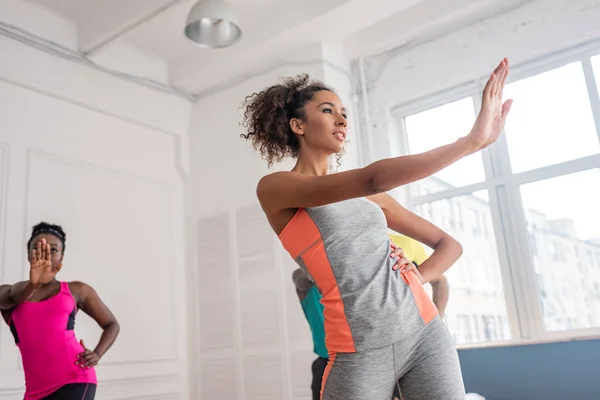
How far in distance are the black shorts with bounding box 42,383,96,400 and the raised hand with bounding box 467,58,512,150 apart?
7.03 feet

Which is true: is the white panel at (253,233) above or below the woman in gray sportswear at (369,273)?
above

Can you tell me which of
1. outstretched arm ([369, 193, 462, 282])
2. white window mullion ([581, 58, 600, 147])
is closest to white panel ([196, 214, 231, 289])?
white window mullion ([581, 58, 600, 147])

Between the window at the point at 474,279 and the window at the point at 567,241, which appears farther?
the window at the point at 474,279

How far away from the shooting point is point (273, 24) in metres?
4.14

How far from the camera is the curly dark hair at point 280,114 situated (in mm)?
1604

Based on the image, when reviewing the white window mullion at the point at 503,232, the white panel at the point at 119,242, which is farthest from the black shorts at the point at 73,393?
the white window mullion at the point at 503,232

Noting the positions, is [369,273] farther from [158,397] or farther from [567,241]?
[158,397]

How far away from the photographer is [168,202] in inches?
184

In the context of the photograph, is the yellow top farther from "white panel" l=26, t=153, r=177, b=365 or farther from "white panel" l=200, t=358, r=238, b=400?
"white panel" l=26, t=153, r=177, b=365

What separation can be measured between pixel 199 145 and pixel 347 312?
3762 millimetres

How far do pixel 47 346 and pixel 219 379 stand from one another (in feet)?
6.41

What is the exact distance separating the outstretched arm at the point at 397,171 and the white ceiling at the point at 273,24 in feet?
9.00

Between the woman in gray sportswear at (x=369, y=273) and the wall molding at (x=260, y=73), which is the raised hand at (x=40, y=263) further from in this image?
the wall molding at (x=260, y=73)

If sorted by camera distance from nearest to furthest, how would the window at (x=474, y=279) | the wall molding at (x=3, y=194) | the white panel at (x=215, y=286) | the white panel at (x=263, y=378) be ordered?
the wall molding at (x=3, y=194)
the window at (x=474, y=279)
the white panel at (x=263, y=378)
the white panel at (x=215, y=286)
